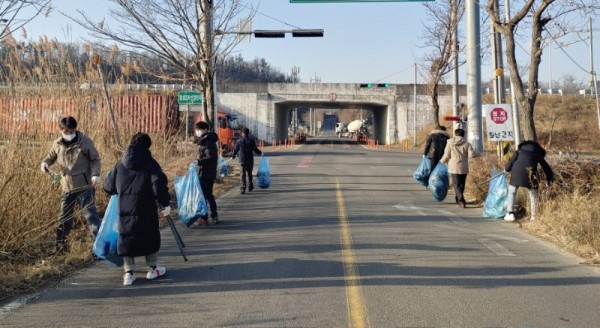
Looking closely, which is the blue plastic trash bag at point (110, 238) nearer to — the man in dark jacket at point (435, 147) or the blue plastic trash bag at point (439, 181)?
the blue plastic trash bag at point (439, 181)

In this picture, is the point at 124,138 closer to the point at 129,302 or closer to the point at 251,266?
the point at 251,266

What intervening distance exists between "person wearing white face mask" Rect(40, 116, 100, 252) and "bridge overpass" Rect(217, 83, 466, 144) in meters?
46.9

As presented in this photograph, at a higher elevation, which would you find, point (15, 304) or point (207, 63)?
point (207, 63)

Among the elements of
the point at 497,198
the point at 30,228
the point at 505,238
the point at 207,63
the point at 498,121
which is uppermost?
the point at 207,63

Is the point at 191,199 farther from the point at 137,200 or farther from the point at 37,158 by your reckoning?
the point at 137,200

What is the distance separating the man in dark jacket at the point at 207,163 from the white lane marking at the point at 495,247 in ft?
15.5

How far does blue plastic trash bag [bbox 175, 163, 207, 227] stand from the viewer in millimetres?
9250

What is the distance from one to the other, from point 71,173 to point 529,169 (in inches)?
303

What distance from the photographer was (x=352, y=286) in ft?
19.5

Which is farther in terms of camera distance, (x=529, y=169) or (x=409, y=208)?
(x=409, y=208)

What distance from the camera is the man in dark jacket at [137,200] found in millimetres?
6027

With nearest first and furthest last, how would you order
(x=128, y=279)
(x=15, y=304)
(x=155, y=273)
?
(x=15, y=304), (x=128, y=279), (x=155, y=273)

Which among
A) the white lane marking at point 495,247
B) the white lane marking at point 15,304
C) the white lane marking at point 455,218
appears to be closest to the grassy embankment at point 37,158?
the white lane marking at point 15,304

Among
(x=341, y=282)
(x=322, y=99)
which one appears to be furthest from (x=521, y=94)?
(x=322, y=99)
